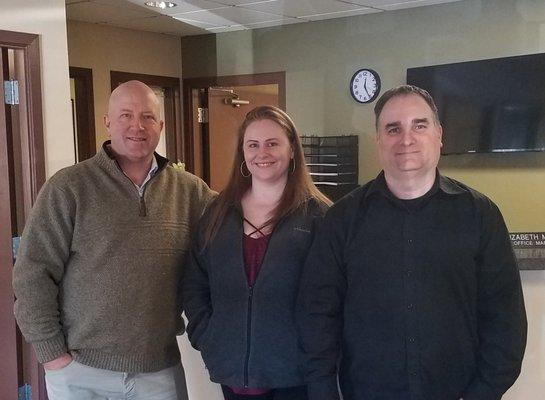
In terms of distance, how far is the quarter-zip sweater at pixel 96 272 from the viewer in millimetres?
1578

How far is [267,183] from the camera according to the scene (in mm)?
1619

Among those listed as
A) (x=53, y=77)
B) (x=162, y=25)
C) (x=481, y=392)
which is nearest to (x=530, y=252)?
(x=481, y=392)

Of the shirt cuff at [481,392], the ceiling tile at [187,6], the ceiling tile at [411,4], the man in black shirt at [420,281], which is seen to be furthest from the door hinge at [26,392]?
the ceiling tile at [411,4]

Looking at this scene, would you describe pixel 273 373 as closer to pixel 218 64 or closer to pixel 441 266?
pixel 441 266

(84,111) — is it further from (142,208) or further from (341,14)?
(142,208)

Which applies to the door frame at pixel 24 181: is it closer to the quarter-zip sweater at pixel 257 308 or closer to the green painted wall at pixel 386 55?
the quarter-zip sweater at pixel 257 308

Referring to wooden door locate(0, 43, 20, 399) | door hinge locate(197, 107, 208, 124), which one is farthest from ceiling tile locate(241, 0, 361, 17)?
wooden door locate(0, 43, 20, 399)

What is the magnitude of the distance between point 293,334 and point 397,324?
0.31 m

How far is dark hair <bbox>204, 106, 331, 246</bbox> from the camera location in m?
1.60

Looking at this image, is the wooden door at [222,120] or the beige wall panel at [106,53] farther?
the wooden door at [222,120]

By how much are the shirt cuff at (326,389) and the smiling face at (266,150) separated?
539mm

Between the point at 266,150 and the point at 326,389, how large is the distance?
0.62m

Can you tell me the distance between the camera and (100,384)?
163cm

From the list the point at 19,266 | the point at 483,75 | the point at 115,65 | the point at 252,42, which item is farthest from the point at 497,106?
the point at 19,266
